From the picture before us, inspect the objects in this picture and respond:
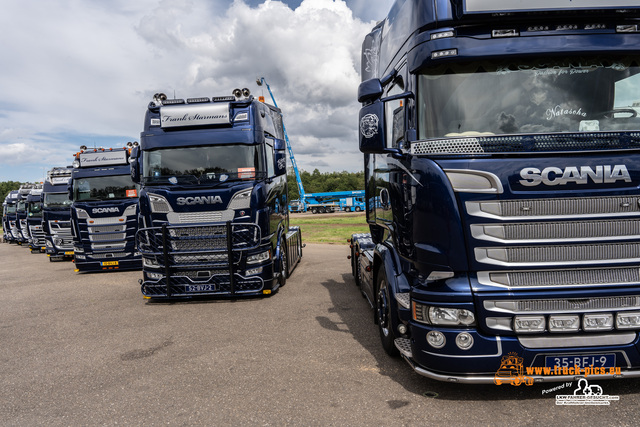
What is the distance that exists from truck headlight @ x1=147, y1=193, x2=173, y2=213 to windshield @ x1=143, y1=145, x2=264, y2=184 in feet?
1.15

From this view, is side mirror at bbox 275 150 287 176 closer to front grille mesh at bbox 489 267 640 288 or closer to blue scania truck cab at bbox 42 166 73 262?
front grille mesh at bbox 489 267 640 288

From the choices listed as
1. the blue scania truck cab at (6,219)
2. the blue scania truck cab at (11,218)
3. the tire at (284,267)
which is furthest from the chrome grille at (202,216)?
the blue scania truck cab at (6,219)

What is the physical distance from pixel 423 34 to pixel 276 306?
196 inches

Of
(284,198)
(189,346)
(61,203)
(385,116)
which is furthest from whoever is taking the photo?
(61,203)

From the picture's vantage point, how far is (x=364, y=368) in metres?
4.34

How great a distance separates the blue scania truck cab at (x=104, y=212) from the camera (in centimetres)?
1212

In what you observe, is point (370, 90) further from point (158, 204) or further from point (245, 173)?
point (158, 204)

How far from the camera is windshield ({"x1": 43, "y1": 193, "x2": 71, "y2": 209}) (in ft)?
51.9

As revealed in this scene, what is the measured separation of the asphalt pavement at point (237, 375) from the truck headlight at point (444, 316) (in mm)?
690

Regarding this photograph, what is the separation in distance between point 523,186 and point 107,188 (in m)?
11.8

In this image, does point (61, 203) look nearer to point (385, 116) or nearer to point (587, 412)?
point (385, 116)

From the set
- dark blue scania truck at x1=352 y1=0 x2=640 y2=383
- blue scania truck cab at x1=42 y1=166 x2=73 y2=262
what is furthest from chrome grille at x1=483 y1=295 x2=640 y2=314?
blue scania truck cab at x1=42 y1=166 x2=73 y2=262

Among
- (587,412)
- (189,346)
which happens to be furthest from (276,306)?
(587,412)

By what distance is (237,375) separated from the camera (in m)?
4.34
